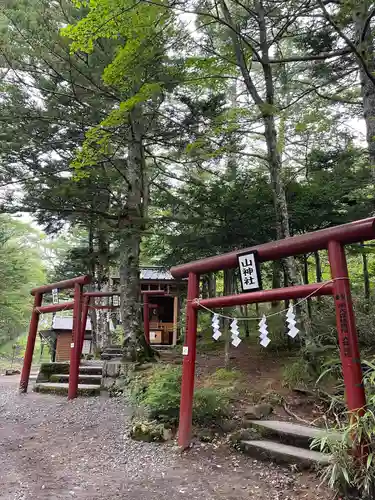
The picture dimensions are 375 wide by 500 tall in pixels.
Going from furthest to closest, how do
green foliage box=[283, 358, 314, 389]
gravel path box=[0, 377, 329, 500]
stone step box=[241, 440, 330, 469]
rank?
green foliage box=[283, 358, 314, 389], stone step box=[241, 440, 330, 469], gravel path box=[0, 377, 329, 500]

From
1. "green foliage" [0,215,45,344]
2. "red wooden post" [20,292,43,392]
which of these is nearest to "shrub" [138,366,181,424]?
"red wooden post" [20,292,43,392]

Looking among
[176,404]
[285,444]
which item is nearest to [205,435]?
[176,404]

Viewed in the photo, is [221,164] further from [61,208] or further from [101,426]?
[101,426]

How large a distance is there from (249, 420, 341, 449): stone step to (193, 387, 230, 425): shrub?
0.49 metres

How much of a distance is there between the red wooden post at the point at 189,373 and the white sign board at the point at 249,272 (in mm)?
1001

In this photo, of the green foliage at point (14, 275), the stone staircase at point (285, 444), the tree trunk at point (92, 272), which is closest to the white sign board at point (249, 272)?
the stone staircase at point (285, 444)

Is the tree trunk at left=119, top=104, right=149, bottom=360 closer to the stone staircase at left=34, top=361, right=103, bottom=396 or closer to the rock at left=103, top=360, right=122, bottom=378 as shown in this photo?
the rock at left=103, top=360, right=122, bottom=378

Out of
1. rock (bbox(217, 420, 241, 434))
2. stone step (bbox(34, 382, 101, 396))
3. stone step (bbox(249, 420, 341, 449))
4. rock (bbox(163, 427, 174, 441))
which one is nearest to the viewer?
stone step (bbox(249, 420, 341, 449))

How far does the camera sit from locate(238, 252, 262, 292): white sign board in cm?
408

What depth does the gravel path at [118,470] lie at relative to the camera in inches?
133

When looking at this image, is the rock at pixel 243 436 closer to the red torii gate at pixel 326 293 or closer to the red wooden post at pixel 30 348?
the red torii gate at pixel 326 293

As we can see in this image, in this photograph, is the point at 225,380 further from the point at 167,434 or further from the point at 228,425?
the point at 167,434

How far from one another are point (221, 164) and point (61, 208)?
4575 millimetres

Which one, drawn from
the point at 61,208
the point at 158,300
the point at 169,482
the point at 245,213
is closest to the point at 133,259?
the point at 61,208
